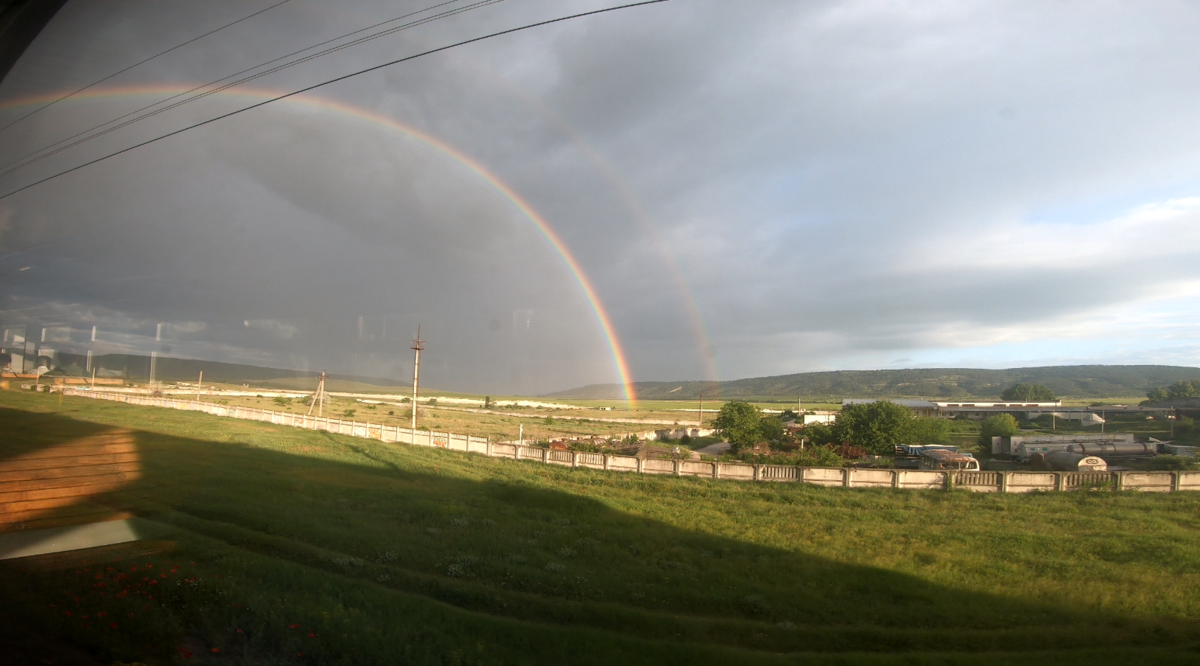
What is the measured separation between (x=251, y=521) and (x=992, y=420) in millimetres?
25630

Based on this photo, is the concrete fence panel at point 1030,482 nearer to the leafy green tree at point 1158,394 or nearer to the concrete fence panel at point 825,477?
the concrete fence panel at point 825,477

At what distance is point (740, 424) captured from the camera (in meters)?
33.4

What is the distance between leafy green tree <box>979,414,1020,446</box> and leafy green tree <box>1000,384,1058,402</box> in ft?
8.71

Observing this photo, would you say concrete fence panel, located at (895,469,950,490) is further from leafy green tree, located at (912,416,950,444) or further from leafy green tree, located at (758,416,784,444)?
leafy green tree, located at (758,416,784,444)

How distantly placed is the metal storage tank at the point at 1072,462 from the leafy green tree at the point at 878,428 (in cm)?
689

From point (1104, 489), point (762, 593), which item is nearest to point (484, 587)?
point (762, 593)

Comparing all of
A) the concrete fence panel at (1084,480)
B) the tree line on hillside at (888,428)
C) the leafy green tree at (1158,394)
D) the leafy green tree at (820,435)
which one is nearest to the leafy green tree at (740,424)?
the tree line on hillside at (888,428)

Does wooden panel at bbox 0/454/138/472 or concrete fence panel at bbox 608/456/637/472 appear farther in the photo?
concrete fence panel at bbox 608/456/637/472

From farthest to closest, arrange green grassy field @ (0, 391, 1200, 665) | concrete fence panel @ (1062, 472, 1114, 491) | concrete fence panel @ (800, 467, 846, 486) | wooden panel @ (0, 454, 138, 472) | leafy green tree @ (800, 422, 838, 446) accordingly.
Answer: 1. leafy green tree @ (800, 422, 838, 446)
2. concrete fence panel @ (800, 467, 846, 486)
3. concrete fence panel @ (1062, 472, 1114, 491)
4. wooden panel @ (0, 454, 138, 472)
5. green grassy field @ (0, 391, 1200, 665)

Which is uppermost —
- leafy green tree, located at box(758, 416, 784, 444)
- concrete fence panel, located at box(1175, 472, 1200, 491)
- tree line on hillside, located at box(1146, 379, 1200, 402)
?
tree line on hillside, located at box(1146, 379, 1200, 402)

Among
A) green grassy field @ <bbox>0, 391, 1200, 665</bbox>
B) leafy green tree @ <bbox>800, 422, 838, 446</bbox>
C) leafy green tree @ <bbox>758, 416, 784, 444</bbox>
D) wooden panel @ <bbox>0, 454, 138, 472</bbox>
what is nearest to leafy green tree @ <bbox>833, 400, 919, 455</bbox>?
leafy green tree @ <bbox>800, 422, 838, 446</bbox>

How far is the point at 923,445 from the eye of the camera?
24188 mm

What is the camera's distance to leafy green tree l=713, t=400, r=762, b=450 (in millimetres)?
32062

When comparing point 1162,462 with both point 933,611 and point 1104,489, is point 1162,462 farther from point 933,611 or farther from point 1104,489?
point 933,611
